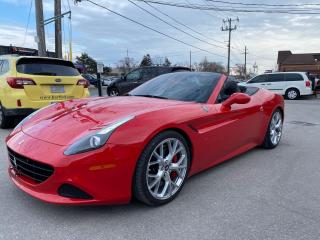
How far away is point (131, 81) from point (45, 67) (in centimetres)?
847

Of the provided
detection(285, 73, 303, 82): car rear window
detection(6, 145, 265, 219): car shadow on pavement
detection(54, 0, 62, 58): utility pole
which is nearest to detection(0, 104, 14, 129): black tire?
detection(6, 145, 265, 219): car shadow on pavement

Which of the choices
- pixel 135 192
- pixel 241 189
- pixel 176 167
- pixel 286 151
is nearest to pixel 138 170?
pixel 135 192

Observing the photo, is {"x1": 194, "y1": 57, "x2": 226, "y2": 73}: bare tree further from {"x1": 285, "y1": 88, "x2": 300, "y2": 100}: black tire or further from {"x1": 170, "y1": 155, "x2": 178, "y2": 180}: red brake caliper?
{"x1": 170, "y1": 155, "x2": 178, "y2": 180}: red brake caliper

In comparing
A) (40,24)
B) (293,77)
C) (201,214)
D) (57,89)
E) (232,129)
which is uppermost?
(40,24)

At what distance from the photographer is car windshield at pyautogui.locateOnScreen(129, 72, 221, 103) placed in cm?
410

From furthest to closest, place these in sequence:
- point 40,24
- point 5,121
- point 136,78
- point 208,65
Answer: point 208,65 < point 136,78 < point 40,24 < point 5,121

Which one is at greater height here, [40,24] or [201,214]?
[40,24]

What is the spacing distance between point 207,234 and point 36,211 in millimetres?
1503

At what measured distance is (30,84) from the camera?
22.0 ft

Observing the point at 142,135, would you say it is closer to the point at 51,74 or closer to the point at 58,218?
the point at 58,218

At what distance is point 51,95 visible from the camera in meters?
6.99

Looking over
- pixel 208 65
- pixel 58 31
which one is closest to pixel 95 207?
pixel 58 31

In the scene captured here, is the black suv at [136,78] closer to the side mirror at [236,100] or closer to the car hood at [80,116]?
the side mirror at [236,100]

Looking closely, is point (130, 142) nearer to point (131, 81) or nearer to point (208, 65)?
point (131, 81)
